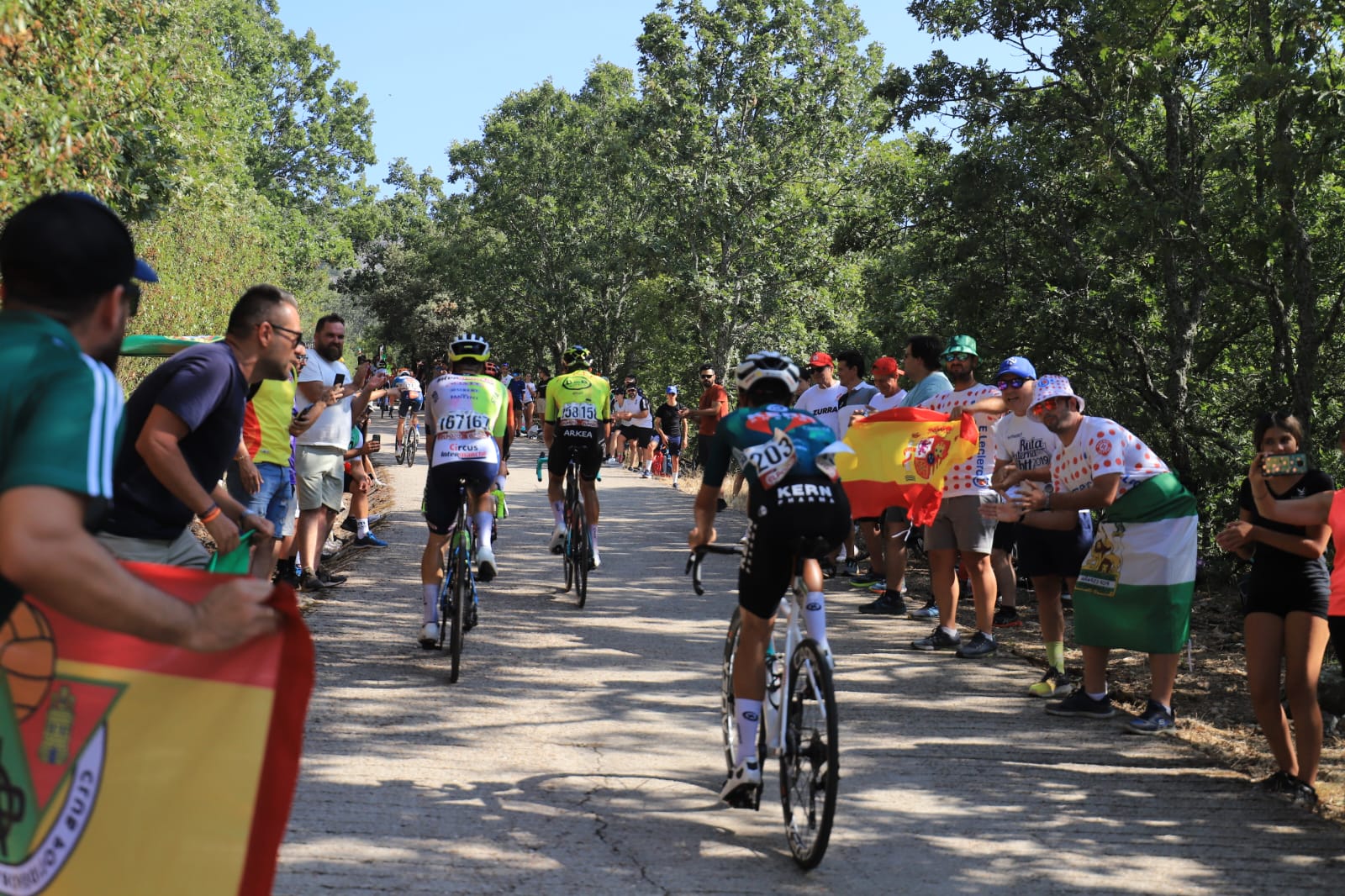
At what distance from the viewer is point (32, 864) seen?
253 cm

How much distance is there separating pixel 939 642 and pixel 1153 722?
244 cm

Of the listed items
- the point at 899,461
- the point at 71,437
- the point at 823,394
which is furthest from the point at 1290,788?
the point at 823,394

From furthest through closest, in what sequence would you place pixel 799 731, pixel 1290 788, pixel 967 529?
pixel 967 529, pixel 1290 788, pixel 799 731

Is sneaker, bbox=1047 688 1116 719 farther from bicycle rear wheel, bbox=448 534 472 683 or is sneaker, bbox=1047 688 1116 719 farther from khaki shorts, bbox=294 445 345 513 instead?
khaki shorts, bbox=294 445 345 513

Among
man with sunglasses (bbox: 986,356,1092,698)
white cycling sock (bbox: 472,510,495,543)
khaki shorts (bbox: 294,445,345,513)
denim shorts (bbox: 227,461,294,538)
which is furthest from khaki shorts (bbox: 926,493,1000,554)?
khaki shorts (bbox: 294,445,345,513)

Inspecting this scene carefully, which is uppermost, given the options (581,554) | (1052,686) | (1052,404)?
(1052,404)

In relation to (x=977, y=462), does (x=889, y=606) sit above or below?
below

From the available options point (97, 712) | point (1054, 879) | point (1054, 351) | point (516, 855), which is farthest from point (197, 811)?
point (1054, 351)

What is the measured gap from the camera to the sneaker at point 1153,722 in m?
7.61

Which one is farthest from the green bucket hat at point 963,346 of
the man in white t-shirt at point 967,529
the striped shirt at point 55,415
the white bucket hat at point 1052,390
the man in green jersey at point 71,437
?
the striped shirt at point 55,415

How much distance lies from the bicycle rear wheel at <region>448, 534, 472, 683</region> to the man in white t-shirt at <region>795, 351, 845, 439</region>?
565 cm

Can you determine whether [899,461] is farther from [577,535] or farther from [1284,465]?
[1284,465]

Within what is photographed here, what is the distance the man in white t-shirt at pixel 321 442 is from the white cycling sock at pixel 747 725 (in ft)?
16.7

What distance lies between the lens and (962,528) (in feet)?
31.5
